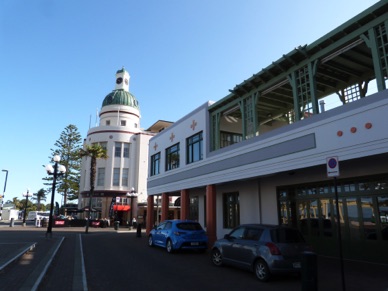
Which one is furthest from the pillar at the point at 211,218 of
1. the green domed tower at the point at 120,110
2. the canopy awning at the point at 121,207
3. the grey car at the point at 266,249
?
the green domed tower at the point at 120,110

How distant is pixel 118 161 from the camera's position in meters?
53.2

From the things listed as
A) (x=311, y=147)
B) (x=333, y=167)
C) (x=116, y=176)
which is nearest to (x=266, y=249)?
(x=333, y=167)

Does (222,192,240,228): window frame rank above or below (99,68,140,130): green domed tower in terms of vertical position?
below

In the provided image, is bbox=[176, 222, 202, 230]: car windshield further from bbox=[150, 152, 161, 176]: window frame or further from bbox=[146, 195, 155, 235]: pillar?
bbox=[146, 195, 155, 235]: pillar

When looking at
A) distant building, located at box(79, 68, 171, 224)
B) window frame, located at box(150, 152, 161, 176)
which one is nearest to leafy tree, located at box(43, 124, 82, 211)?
distant building, located at box(79, 68, 171, 224)

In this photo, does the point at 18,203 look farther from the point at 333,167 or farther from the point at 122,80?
the point at 333,167

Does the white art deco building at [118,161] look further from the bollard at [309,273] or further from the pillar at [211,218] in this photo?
the bollard at [309,273]

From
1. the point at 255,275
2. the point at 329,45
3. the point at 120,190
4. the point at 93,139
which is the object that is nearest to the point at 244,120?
the point at 329,45

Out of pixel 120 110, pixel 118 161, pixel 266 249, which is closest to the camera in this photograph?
pixel 266 249

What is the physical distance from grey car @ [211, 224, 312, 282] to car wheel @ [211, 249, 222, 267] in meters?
0.60

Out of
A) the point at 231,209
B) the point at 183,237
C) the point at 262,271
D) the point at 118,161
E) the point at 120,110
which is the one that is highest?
the point at 120,110

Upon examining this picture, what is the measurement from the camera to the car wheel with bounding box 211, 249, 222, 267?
436 inches

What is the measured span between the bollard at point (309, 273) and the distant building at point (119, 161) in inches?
1753

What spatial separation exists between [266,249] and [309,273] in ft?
7.42
